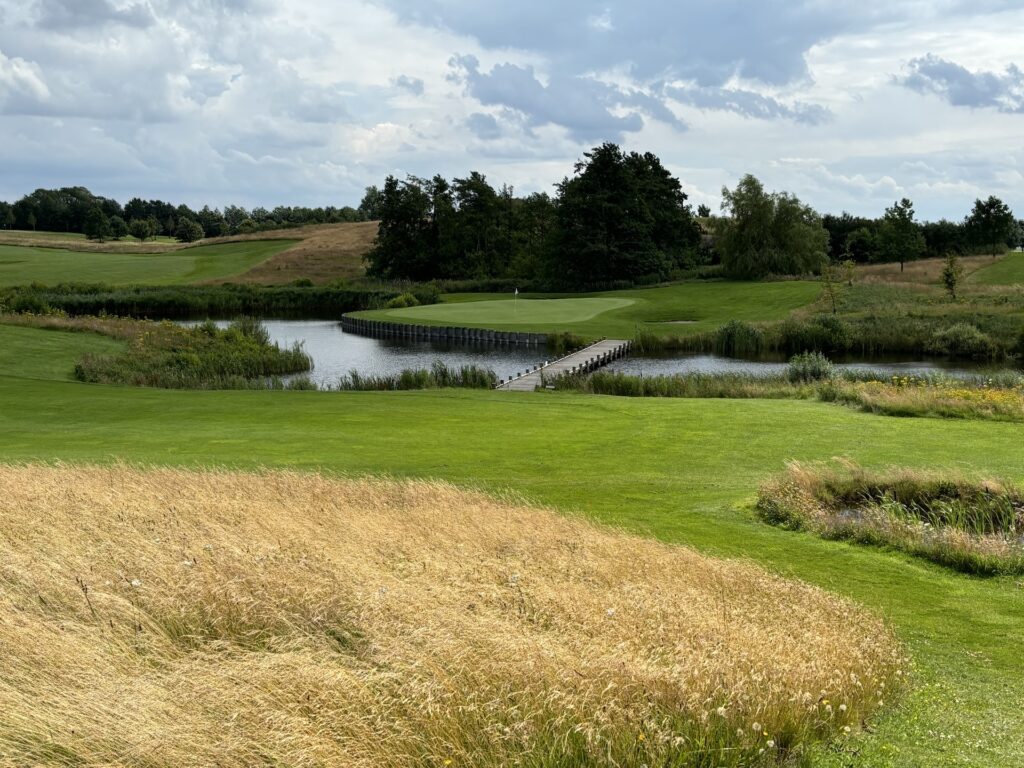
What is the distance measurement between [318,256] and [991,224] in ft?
234

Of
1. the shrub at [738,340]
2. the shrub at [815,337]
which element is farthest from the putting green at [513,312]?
the shrub at [815,337]

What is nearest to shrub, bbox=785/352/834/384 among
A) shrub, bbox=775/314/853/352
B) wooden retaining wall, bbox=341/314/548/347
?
shrub, bbox=775/314/853/352

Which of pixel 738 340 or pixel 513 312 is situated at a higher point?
pixel 513 312

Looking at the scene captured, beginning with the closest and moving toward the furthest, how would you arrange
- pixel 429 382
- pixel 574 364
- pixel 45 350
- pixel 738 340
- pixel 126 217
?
pixel 429 382, pixel 45 350, pixel 574 364, pixel 738 340, pixel 126 217

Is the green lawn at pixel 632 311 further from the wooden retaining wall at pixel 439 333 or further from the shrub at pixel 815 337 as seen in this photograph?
the shrub at pixel 815 337

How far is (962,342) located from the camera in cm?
4900

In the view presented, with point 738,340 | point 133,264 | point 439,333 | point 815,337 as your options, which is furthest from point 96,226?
point 815,337

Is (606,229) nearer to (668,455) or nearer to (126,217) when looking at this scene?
(668,455)

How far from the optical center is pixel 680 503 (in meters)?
13.4

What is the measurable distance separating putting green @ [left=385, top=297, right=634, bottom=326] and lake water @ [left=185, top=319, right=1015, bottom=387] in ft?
15.9

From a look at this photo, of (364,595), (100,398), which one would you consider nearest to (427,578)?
(364,595)

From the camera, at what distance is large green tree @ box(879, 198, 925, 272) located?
8100 cm

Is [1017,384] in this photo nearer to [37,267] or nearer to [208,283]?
[208,283]

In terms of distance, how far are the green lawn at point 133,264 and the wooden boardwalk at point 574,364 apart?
59.9 meters
